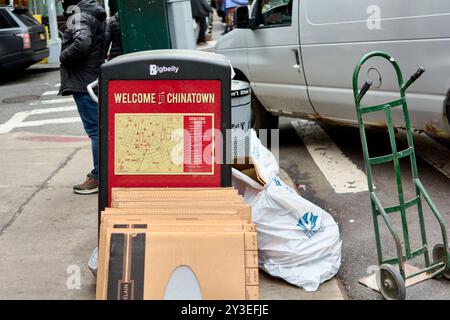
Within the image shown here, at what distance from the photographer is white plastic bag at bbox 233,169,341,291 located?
13.3 feet

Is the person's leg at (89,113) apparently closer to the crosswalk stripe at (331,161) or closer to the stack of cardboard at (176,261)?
the crosswalk stripe at (331,161)

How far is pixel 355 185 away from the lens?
241 inches

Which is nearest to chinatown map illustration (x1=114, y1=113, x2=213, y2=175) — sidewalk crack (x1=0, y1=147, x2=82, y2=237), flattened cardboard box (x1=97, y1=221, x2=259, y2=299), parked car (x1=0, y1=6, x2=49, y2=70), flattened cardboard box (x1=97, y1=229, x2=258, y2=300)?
flattened cardboard box (x1=97, y1=221, x2=259, y2=299)

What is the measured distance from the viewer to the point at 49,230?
491 centimetres

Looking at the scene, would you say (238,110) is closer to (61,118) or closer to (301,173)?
(301,173)

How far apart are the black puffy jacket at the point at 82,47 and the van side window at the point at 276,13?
2.15 meters

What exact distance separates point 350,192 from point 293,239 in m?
2.00

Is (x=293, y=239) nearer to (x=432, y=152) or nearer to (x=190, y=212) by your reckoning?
(x=190, y=212)

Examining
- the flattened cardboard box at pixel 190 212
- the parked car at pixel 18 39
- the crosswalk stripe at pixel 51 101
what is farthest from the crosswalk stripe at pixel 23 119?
the flattened cardboard box at pixel 190 212

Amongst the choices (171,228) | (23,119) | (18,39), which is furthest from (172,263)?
(18,39)

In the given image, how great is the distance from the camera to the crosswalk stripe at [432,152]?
6477 millimetres
